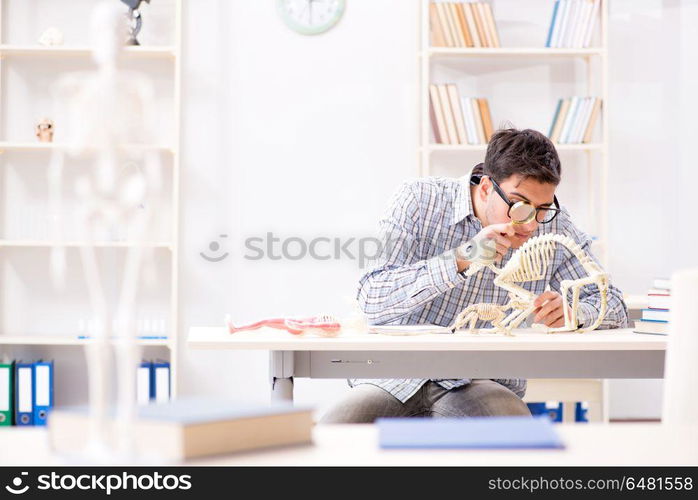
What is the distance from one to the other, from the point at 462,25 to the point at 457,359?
87.0 inches

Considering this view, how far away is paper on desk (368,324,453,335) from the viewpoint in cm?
225

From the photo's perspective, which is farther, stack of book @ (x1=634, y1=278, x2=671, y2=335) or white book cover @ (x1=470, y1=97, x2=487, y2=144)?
white book cover @ (x1=470, y1=97, x2=487, y2=144)

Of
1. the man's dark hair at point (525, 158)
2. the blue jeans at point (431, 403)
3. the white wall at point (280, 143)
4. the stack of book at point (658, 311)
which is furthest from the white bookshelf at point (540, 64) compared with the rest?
the blue jeans at point (431, 403)

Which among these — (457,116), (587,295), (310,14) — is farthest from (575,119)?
(587,295)

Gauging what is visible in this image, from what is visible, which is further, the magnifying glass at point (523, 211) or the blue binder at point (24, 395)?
the blue binder at point (24, 395)

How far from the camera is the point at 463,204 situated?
250cm

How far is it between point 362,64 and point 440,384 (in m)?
2.26

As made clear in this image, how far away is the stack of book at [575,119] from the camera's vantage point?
13.0ft

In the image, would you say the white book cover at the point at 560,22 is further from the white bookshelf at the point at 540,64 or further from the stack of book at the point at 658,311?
the stack of book at the point at 658,311

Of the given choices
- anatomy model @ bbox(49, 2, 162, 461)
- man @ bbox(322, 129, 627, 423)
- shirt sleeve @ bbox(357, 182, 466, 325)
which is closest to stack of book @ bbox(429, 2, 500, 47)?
man @ bbox(322, 129, 627, 423)

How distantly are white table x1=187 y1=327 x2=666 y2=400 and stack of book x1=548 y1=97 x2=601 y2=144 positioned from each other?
192cm

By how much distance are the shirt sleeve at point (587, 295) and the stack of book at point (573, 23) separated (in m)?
1.68

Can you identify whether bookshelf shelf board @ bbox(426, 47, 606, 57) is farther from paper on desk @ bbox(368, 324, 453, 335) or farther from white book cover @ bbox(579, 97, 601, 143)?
paper on desk @ bbox(368, 324, 453, 335)
